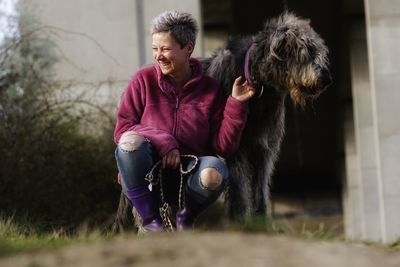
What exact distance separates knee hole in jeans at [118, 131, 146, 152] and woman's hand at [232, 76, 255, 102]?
1.91 ft

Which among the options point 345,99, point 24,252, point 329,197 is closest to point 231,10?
point 345,99

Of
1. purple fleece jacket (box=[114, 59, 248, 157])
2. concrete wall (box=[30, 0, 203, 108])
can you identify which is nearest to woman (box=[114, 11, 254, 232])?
purple fleece jacket (box=[114, 59, 248, 157])

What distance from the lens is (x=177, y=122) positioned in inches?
185

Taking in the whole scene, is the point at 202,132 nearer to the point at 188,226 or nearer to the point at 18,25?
the point at 188,226

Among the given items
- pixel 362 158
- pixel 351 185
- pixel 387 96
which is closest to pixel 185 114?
pixel 387 96

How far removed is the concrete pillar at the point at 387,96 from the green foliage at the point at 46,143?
2.62m

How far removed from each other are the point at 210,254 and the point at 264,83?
2097 millimetres

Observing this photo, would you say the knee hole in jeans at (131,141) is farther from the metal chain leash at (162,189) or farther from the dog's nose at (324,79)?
the dog's nose at (324,79)

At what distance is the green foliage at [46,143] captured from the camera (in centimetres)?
781

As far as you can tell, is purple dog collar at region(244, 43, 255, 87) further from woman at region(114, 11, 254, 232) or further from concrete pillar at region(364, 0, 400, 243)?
concrete pillar at region(364, 0, 400, 243)

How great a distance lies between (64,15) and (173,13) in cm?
422

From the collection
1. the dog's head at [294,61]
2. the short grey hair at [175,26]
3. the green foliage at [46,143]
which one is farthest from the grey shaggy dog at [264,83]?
the green foliage at [46,143]

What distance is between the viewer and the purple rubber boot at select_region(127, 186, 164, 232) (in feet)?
15.0

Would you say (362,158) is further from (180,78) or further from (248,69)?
(180,78)
